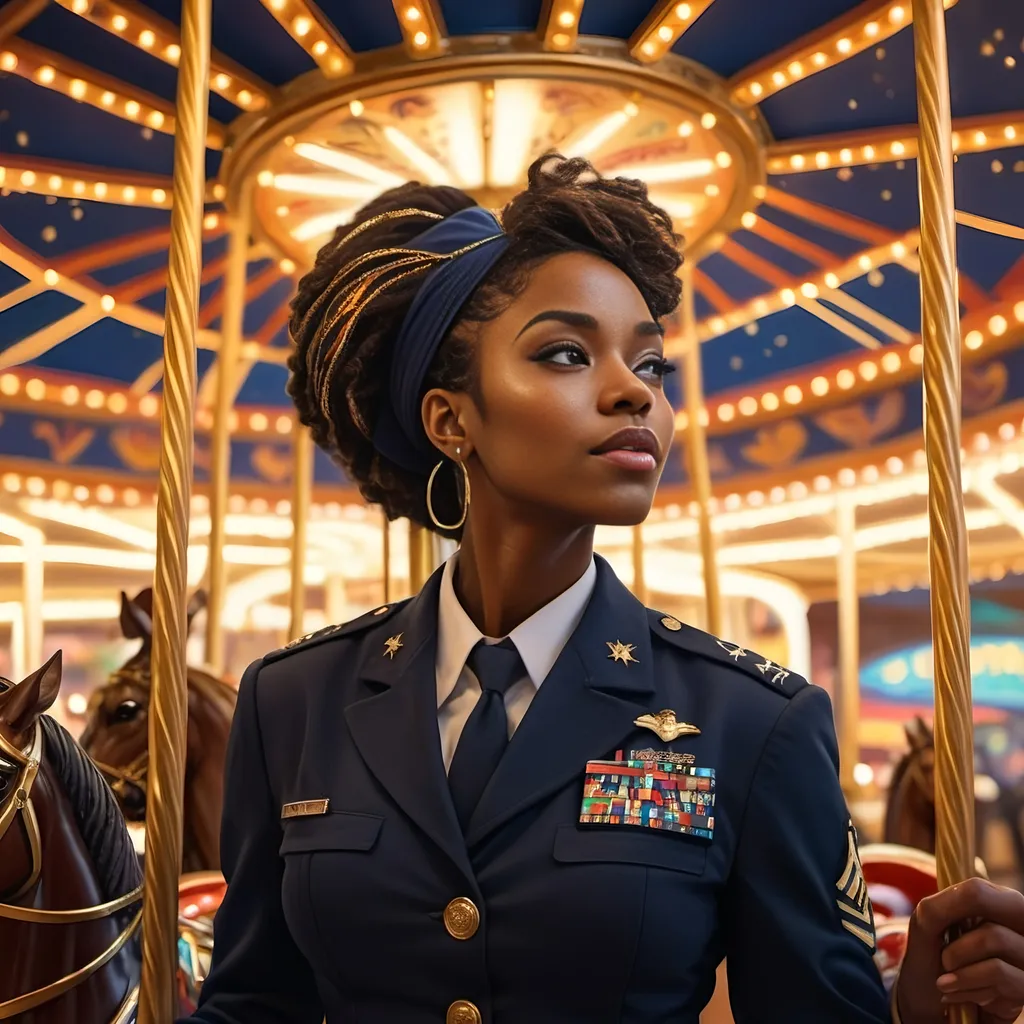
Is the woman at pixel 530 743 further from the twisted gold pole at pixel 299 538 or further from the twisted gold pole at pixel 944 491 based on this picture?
the twisted gold pole at pixel 299 538

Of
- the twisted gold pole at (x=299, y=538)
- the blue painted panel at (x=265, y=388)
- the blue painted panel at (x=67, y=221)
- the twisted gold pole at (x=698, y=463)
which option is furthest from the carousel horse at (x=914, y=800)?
the blue painted panel at (x=265, y=388)

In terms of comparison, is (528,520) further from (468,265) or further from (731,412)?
(731,412)

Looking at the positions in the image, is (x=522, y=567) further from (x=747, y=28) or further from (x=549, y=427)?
(x=747, y=28)

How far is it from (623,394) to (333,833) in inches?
22.2

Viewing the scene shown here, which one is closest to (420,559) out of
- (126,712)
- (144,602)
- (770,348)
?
(144,602)

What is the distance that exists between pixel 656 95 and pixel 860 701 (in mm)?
4915

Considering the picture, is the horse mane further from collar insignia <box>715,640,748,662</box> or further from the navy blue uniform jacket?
collar insignia <box>715,640,748,662</box>

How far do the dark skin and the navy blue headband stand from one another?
0.14ft

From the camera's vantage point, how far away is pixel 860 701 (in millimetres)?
7516

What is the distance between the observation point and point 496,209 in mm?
2334

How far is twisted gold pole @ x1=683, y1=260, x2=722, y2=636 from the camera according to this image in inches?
183

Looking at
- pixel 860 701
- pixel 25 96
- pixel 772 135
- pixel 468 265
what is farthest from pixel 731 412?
pixel 468 265

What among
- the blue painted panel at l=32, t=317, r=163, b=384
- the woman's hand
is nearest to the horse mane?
the woman's hand

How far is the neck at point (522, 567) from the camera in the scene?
1430mm
